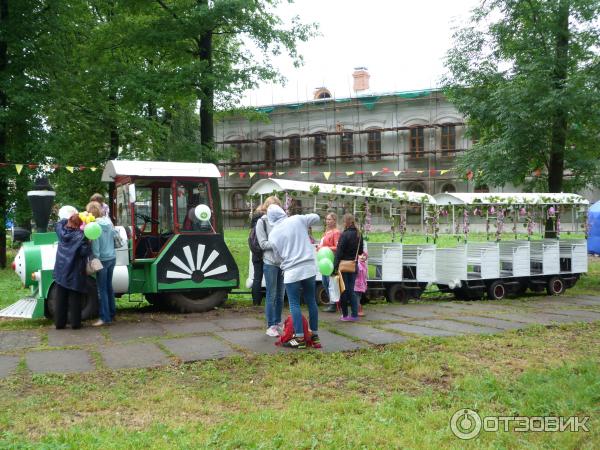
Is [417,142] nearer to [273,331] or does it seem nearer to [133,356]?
[273,331]

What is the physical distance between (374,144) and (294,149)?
6314mm

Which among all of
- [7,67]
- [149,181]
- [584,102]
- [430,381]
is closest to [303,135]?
[7,67]

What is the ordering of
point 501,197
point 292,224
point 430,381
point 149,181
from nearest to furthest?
point 430,381, point 292,224, point 149,181, point 501,197

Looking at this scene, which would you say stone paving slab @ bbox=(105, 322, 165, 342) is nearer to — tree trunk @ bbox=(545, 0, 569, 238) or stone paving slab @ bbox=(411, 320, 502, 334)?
stone paving slab @ bbox=(411, 320, 502, 334)

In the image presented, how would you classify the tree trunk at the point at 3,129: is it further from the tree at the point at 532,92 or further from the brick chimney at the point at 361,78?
the brick chimney at the point at 361,78

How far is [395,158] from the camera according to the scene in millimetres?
41844

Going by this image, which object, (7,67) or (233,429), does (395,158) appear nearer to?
(7,67)

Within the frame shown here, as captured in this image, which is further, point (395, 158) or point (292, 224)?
point (395, 158)

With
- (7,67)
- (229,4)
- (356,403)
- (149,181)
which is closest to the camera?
(356,403)

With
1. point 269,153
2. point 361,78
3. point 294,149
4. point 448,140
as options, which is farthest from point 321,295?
point 361,78

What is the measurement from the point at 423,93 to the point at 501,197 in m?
28.6

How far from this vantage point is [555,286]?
13898mm

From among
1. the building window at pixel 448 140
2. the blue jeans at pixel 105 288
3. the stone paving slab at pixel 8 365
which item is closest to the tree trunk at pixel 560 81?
the blue jeans at pixel 105 288

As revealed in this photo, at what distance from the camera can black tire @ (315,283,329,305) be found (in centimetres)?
1121
